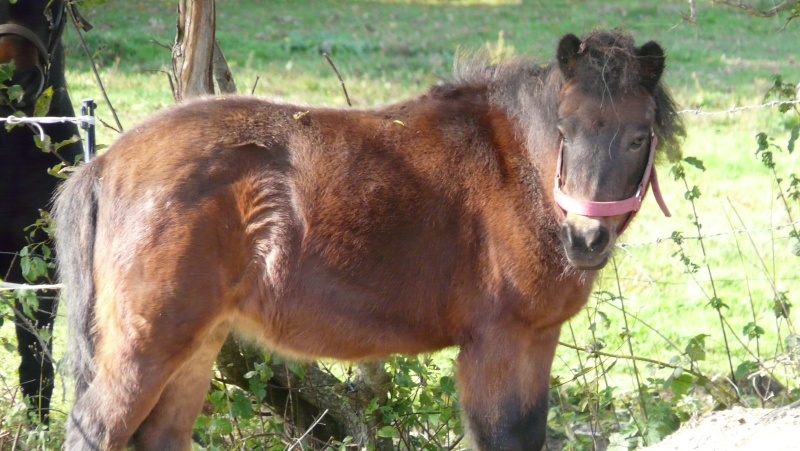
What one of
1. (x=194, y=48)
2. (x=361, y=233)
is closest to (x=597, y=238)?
(x=361, y=233)

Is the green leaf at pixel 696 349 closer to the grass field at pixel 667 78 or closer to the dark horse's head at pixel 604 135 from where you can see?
the grass field at pixel 667 78

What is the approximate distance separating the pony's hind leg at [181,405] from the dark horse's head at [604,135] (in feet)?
4.56

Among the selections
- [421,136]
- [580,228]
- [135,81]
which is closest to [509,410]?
[580,228]

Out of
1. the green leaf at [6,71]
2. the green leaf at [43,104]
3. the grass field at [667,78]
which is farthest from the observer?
the grass field at [667,78]

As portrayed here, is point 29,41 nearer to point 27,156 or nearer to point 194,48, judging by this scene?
point 27,156

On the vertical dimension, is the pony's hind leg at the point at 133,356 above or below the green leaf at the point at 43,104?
below

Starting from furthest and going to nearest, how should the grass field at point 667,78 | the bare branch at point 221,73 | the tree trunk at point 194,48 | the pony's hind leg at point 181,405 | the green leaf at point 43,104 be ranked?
the grass field at point 667,78
the bare branch at point 221,73
the tree trunk at point 194,48
the green leaf at point 43,104
the pony's hind leg at point 181,405

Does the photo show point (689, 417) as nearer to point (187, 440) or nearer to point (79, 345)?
point (187, 440)

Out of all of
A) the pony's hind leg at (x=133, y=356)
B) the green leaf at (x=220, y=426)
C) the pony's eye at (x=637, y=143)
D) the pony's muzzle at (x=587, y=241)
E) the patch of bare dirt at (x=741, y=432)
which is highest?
the pony's eye at (x=637, y=143)

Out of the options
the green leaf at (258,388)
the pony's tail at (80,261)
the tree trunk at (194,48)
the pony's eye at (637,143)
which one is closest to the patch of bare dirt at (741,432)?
the pony's eye at (637,143)

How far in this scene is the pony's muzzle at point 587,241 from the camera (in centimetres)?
307

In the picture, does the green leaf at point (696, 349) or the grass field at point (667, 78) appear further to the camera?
the grass field at point (667, 78)

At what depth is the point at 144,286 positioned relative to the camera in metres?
3.08

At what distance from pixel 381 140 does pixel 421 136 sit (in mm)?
159
